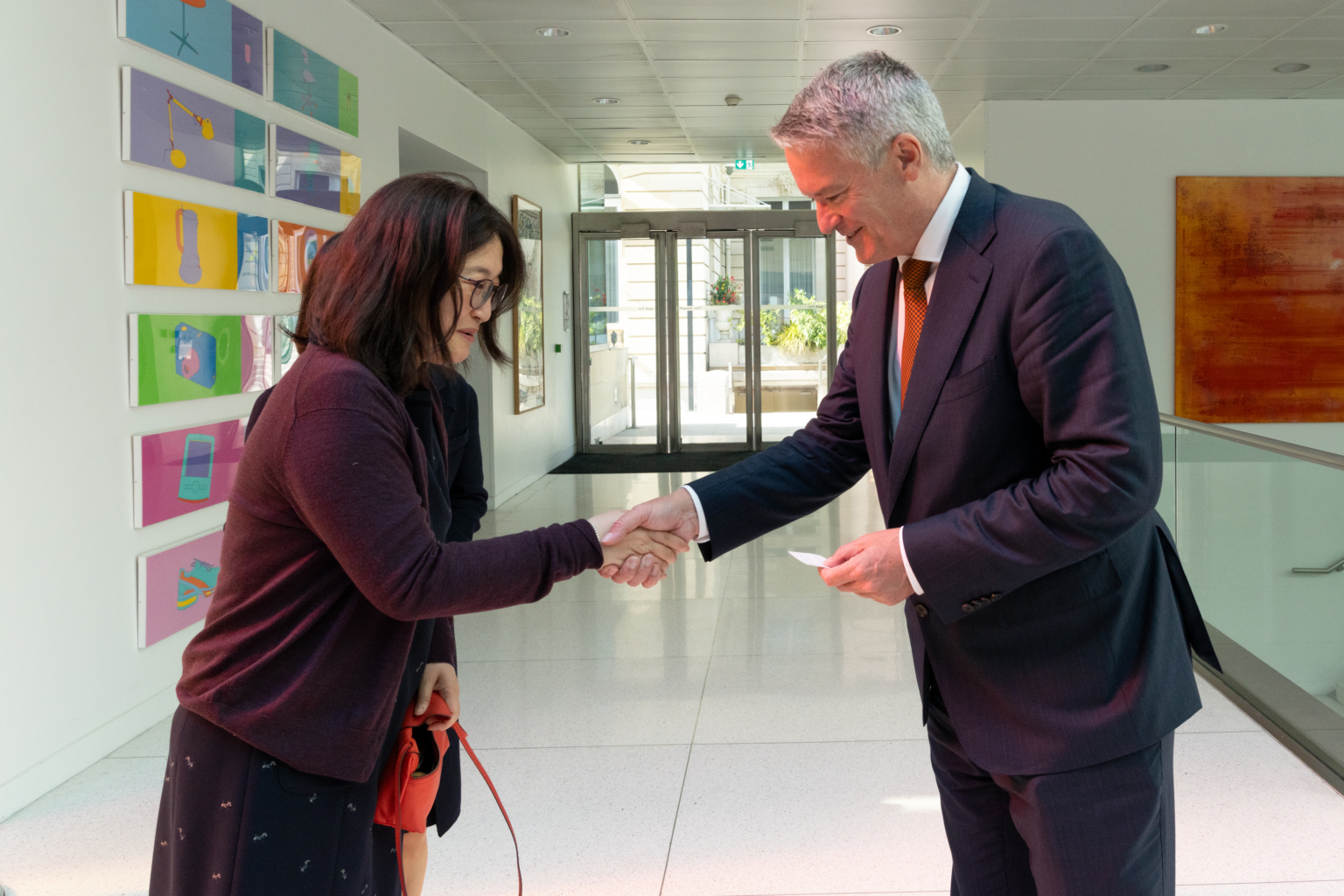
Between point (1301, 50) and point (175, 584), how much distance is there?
7.80 metres

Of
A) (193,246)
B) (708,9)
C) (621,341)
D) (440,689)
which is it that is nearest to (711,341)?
(621,341)

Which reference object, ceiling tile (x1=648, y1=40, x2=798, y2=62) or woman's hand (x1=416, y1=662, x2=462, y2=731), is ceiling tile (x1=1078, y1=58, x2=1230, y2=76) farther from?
woman's hand (x1=416, y1=662, x2=462, y2=731)

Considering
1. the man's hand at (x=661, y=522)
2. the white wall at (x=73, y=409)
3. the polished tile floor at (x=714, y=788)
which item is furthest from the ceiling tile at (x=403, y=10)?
the man's hand at (x=661, y=522)

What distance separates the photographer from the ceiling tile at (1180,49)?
7.28m

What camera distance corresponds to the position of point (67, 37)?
3650mm

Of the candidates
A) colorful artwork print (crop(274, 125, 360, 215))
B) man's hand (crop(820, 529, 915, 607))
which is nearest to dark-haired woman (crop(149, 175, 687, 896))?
man's hand (crop(820, 529, 915, 607))

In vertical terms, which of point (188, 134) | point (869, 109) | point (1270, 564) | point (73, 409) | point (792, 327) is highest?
point (188, 134)

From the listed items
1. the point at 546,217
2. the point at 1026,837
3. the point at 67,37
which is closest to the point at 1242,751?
the point at 1026,837

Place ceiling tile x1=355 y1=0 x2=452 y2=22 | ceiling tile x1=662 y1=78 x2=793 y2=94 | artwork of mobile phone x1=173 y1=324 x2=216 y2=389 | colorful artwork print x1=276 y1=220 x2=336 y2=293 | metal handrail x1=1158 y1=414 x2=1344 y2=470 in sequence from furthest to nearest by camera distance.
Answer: ceiling tile x1=662 y1=78 x2=793 y2=94, ceiling tile x1=355 y1=0 x2=452 y2=22, colorful artwork print x1=276 y1=220 x2=336 y2=293, artwork of mobile phone x1=173 y1=324 x2=216 y2=389, metal handrail x1=1158 y1=414 x2=1344 y2=470

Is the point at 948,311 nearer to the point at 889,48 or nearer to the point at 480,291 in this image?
the point at 480,291

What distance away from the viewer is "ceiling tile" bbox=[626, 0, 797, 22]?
6371mm

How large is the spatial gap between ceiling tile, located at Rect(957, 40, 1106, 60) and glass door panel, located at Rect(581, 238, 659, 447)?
638 centimetres

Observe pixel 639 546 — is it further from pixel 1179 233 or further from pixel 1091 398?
pixel 1179 233

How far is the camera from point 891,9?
6.49m
